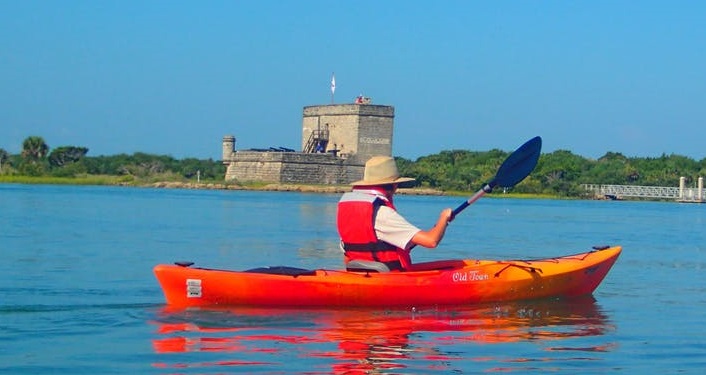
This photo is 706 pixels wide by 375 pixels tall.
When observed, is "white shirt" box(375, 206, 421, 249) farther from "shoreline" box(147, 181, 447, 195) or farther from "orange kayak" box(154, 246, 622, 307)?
"shoreline" box(147, 181, 447, 195)

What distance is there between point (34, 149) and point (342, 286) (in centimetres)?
6095

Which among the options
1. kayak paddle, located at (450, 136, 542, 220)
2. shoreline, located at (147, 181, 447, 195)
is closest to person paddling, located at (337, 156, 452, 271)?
kayak paddle, located at (450, 136, 542, 220)

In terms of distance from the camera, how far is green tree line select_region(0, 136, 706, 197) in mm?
61781

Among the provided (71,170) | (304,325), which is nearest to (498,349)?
(304,325)

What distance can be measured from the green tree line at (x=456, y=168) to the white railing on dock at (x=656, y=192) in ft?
4.36

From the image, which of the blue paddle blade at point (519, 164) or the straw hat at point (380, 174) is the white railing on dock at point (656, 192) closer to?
the blue paddle blade at point (519, 164)

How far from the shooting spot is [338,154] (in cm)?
6125

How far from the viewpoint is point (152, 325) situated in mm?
8000

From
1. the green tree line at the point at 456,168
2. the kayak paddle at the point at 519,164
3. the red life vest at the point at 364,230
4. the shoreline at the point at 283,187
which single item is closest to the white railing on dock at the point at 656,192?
the green tree line at the point at 456,168

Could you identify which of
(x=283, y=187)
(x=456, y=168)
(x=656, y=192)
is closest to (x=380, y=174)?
(x=283, y=187)

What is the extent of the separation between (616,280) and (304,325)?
18.2ft

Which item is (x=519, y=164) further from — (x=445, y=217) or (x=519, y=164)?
(x=445, y=217)

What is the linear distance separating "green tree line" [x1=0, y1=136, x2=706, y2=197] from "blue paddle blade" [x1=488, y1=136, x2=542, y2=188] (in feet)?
160

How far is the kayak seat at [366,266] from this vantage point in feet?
28.0
